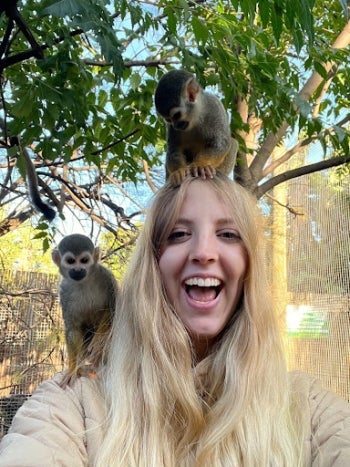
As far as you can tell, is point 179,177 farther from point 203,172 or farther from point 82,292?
point 82,292

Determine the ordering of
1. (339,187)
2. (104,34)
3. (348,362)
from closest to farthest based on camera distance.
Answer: (104,34) < (348,362) < (339,187)

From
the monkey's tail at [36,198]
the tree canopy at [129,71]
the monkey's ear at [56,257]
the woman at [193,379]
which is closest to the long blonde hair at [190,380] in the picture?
the woman at [193,379]

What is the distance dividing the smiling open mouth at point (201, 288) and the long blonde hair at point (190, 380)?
82 millimetres

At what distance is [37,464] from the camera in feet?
3.23

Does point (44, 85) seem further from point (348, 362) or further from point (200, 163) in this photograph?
point (348, 362)

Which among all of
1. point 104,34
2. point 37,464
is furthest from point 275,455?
point 104,34

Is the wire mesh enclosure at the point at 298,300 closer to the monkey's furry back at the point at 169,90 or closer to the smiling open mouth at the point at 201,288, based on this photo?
the monkey's furry back at the point at 169,90

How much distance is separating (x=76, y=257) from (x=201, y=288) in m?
1.20

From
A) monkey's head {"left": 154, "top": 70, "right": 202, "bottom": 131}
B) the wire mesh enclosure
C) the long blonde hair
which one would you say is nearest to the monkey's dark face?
monkey's head {"left": 154, "top": 70, "right": 202, "bottom": 131}

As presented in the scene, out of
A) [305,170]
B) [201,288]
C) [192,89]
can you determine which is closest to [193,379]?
[201,288]

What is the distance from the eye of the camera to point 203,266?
133 centimetres

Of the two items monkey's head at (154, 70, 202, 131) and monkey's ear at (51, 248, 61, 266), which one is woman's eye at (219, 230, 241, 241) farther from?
monkey's ear at (51, 248, 61, 266)

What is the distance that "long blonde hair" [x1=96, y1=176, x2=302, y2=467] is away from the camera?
1.18 m

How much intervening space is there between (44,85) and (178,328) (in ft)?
3.38
